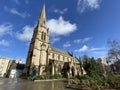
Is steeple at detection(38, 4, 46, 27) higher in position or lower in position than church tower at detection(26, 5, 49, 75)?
higher

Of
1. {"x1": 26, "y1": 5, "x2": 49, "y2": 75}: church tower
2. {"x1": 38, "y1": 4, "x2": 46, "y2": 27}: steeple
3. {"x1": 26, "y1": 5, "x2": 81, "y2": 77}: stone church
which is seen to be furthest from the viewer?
{"x1": 38, "y1": 4, "x2": 46, "y2": 27}: steeple

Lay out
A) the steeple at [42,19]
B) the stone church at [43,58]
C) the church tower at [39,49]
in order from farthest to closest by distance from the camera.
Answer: the steeple at [42,19], the church tower at [39,49], the stone church at [43,58]

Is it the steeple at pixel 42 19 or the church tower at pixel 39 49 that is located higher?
the steeple at pixel 42 19

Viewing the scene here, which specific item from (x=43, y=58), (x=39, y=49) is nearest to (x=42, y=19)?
(x=39, y=49)

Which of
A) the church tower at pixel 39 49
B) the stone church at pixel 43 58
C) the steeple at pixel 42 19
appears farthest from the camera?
the steeple at pixel 42 19

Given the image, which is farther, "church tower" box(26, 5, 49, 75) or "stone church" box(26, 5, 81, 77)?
"church tower" box(26, 5, 49, 75)

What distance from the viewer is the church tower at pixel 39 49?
149 ft

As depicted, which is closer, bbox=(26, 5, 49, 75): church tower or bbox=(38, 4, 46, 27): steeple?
bbox=(26, 5, 49, 75): church tower

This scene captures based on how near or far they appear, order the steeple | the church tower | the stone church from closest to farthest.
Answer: the stone church
the church tower
the steeple

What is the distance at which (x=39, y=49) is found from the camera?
Answer: 50.0m

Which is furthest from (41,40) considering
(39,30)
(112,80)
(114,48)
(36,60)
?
(112,80)

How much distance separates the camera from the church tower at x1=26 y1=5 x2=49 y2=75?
45.5 metres

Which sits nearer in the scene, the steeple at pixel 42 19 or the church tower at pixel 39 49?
the church tower at pixel 39 49

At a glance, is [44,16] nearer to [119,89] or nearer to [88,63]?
[88,63]
